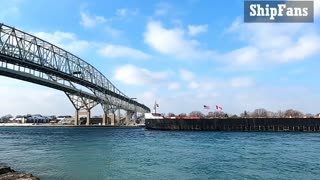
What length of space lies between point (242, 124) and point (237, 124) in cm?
109

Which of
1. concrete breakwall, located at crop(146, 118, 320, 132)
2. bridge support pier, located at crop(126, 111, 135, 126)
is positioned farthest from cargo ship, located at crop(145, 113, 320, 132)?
bridge support pier, located at crop(126, 111, 135, 126)

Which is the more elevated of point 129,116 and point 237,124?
point 129,116

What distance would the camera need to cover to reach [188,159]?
96.8 feet

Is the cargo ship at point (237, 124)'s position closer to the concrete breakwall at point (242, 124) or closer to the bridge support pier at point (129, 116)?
the concrete breakwall at point (242, 124)

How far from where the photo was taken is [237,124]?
8612 cm

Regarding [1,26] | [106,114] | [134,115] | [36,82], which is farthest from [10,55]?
[134,115]

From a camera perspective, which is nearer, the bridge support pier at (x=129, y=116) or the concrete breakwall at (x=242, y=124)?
the concrete breakwall at (x=242, y=124)

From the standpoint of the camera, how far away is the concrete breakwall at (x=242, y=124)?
80438 millimetres

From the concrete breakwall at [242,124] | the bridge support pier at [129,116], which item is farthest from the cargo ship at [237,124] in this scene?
the bridge support pier at [129,116]

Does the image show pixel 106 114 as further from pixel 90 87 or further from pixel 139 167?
pixel 139 167

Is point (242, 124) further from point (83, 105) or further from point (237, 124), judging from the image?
point (83, 105)

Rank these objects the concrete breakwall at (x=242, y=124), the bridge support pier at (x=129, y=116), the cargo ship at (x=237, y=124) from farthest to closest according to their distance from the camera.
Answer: the bridge support pier at (x=129, y=116) → the cargo ship at (x=237, y=124) → the concrete breakwall at (x=242, y=124)

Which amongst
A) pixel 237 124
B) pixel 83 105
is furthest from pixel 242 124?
pixel 83 105

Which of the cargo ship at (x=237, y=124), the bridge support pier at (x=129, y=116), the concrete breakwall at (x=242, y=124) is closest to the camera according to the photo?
the concrete breakwall at (x=242, y=124)
